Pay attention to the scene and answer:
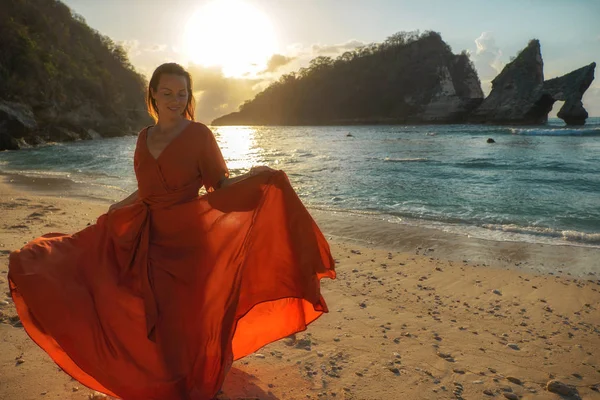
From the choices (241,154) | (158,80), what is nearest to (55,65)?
(241,154)

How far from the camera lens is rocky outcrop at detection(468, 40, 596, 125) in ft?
173

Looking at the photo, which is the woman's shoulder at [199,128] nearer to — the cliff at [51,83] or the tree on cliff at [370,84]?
the cliff at [51,83]

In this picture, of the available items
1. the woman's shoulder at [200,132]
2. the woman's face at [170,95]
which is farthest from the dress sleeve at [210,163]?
the woman's face at [170,95]

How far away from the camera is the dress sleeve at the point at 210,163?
8.00 feet

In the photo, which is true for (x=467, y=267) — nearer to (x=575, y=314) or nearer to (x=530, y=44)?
(x=575, y=314)

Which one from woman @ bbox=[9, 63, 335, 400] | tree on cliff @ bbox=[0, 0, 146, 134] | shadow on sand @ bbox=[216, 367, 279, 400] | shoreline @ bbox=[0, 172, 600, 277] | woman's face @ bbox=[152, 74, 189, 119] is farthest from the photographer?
tree on cliff @ bbox=[0, 0, 146, 134]

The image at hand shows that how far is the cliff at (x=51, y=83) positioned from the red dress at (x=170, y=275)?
30839 mm

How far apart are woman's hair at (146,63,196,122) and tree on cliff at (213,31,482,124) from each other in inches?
3669

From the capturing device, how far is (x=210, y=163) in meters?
2.45

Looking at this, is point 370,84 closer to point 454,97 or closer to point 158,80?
point 454,97

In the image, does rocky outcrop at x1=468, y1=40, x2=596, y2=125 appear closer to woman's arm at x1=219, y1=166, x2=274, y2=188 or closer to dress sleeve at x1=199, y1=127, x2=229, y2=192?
woman's arm at x1=219, y1=166, x2=274, y2=188

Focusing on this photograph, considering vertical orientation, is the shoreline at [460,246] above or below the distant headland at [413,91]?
below

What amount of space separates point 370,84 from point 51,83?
77.3 metres

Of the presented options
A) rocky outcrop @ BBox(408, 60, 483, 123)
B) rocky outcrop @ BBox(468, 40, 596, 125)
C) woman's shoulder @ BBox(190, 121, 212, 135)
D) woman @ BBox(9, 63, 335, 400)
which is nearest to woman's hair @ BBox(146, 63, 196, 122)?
woman @ BBox(9, 63, 335, 400)
